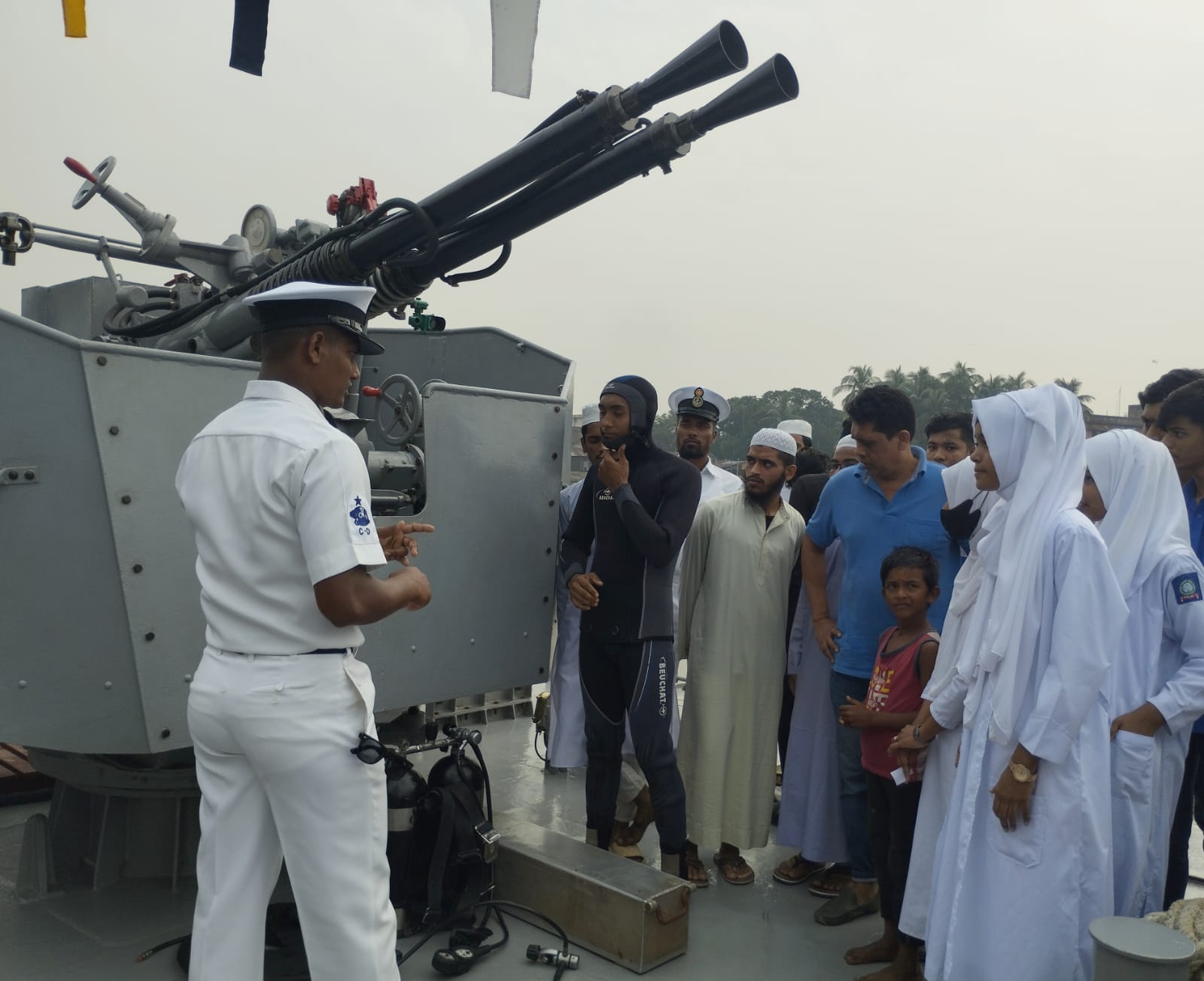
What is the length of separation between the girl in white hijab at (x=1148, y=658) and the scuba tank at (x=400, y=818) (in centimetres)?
207

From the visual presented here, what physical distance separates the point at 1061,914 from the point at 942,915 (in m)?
0.31

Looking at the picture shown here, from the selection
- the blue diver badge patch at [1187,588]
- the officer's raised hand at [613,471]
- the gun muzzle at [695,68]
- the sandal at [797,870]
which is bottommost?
the sandal at [797,870]

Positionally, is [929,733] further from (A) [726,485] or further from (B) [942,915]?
(A) [726,485]

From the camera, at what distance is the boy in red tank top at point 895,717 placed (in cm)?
329

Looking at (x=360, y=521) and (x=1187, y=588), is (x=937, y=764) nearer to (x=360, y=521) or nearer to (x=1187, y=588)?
(x=1187, y=588)

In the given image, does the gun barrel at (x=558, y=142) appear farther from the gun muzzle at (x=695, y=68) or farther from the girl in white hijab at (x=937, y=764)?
the girl in white hijab at (x=937, y=764)

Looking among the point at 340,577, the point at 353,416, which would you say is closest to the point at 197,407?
the point at 353,416

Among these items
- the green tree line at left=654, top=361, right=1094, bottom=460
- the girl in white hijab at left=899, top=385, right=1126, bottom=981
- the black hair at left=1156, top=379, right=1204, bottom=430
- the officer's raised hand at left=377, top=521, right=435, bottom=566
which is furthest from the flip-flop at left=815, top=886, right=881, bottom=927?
the green tree line at left=654, top=361, right=1094, bottom=460

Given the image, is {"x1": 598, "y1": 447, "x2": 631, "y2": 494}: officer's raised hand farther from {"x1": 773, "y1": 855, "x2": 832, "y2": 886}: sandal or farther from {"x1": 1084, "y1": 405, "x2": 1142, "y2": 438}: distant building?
{"x1": 1084, "y1": 405, "x2": 1142, "y2": 438}: distant building

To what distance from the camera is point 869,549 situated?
3652 mm

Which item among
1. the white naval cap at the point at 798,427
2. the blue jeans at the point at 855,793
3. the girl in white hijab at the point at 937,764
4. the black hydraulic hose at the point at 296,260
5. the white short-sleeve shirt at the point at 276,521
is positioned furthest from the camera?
the white naval cap at the point at 798,427

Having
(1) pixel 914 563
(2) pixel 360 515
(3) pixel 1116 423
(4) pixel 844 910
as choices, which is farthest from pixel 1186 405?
(3) pixel 1116 423

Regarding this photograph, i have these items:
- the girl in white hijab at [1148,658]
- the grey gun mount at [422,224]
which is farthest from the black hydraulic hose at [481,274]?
the girl in white hijab at [1148,658]

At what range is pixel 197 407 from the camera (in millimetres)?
2961
